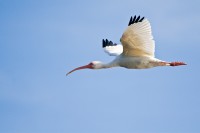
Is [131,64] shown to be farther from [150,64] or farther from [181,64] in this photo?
[181,64]

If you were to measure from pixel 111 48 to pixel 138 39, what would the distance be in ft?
15.5

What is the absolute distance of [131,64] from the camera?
966 inches

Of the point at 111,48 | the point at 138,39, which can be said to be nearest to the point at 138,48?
the point at 138,39

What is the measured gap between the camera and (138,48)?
2430 centimetres

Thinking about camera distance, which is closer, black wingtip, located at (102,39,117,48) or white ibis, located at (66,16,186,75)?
white ibis, located at (66,16,186,75)

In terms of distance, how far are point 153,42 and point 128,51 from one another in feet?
→ 3.58

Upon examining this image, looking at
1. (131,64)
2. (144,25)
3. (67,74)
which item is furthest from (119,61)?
(67,74)

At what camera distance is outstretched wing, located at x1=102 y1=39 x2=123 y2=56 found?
27719 millimetres

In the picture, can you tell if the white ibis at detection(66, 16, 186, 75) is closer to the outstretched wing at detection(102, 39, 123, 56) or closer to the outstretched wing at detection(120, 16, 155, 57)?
the outstretched wing at detection(120, 16, 155, 57)

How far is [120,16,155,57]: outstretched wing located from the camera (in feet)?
76.8

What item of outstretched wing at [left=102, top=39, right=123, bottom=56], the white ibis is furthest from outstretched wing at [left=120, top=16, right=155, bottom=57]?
outstretched wing at [left=102, top=39, right=123, bottom=56]

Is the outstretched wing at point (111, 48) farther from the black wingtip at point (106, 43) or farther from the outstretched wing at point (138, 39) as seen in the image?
the outstretched wing at point (138, 39)

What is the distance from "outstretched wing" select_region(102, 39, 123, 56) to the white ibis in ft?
6.25

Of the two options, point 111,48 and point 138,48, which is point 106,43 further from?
point 138,48
